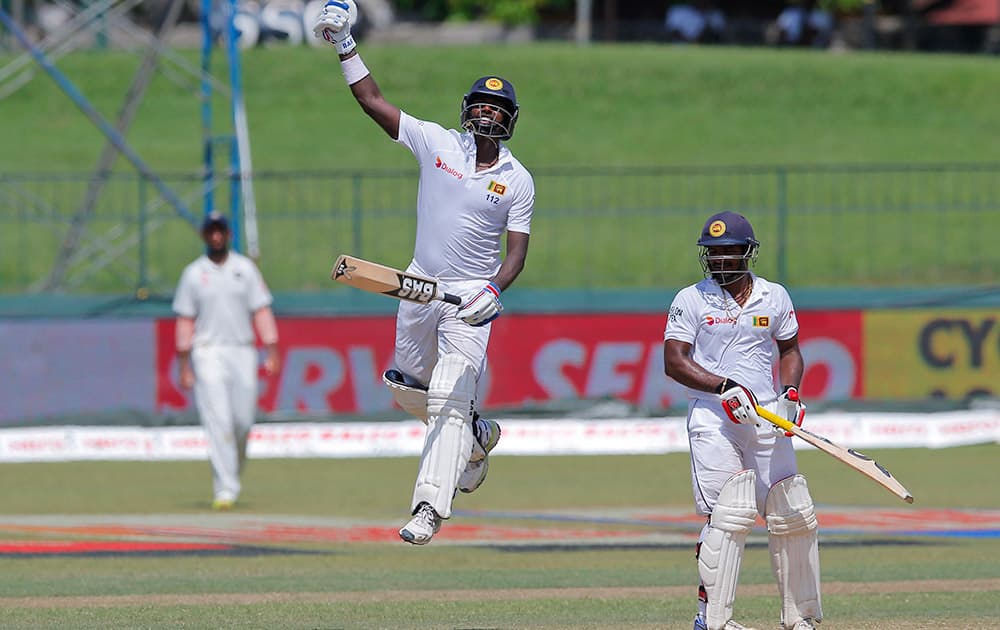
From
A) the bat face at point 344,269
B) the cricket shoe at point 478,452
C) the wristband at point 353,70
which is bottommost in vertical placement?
the cricket shoe at point 478,452

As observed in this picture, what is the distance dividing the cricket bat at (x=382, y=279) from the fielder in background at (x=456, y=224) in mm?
254

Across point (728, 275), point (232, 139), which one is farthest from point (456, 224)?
point (232, 139)

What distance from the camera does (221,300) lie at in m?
14.3

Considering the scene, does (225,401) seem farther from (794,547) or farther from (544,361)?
(794,547)

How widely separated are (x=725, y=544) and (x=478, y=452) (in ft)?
5.66

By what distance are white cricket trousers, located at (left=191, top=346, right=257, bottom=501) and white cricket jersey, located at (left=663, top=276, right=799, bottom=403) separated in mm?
6648

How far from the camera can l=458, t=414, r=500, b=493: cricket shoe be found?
9.40 meters

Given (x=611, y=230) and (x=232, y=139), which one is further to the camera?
(x=611, y=230)

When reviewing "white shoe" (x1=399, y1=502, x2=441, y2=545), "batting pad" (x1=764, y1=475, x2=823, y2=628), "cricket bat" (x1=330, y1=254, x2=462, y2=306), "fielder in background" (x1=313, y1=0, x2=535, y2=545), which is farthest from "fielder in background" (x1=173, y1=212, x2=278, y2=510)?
"batting pad" (x1=764, y1=475, x2=823, y2=628)


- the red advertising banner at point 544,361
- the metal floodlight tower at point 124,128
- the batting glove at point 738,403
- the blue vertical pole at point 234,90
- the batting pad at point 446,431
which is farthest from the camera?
the metal floodlight tower at point 124,128

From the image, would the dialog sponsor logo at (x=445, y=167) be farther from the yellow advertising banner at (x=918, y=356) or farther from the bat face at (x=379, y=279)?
the yellow advertising banner at (x=918, y=356)

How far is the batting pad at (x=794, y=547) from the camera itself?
8352mm

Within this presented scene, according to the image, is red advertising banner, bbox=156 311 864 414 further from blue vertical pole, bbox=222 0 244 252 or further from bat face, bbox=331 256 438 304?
bat face, bbox=331 256 438 304

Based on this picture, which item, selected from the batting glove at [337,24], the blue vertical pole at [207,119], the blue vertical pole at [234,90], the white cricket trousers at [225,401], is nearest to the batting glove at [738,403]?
the batting glove at [337,24]
